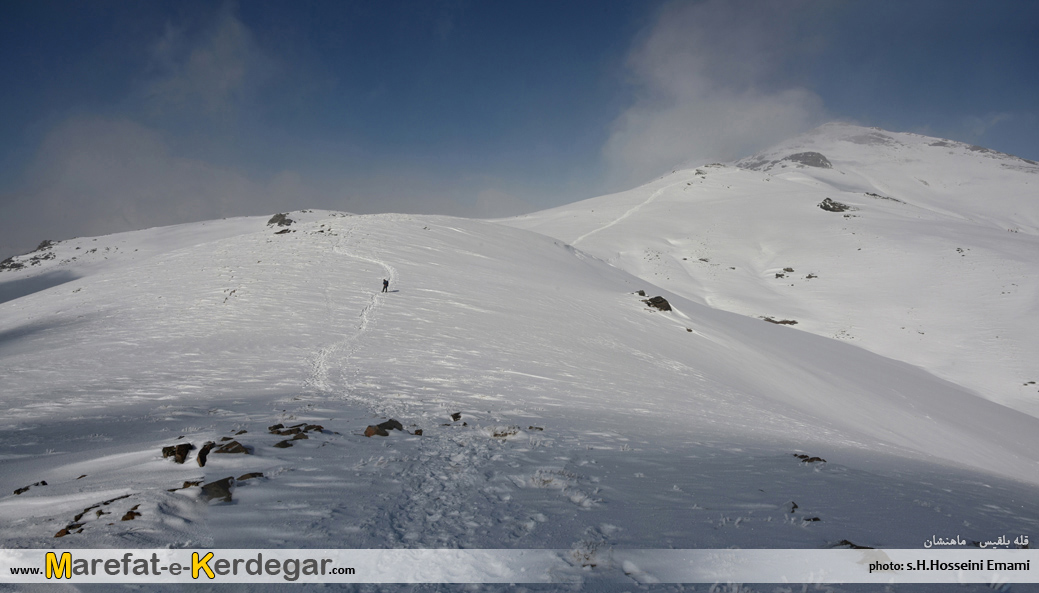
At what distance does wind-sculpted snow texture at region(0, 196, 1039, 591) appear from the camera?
175 inches

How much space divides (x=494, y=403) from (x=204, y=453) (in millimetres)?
6324

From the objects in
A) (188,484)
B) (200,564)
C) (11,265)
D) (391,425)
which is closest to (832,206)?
(391,425)

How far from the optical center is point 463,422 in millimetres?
8734

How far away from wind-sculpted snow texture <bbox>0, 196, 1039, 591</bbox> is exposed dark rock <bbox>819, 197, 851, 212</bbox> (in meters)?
43.4

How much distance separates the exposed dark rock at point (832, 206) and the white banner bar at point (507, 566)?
71449 millimetres

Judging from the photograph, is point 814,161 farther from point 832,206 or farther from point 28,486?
point 28,486

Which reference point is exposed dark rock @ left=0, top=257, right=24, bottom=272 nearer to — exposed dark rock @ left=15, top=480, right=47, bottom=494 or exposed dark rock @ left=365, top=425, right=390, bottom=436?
exposed dark rock @ left=15, top=480, right=47, bottom=494

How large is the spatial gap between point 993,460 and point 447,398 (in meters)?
19.2

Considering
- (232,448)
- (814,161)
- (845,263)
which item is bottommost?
(232,448)

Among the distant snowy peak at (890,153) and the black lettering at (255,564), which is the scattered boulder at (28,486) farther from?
the distant snowy peak at (890,153)

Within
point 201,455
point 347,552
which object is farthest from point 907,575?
point 201,455

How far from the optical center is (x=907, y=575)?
390 centimetres

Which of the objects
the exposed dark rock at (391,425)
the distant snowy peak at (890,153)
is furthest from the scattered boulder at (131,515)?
the distant snowy peak at (890,153)

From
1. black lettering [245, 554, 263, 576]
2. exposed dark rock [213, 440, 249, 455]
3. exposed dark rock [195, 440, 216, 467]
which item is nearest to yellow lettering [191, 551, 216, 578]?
black lettering [245, 554, 263, 576]
